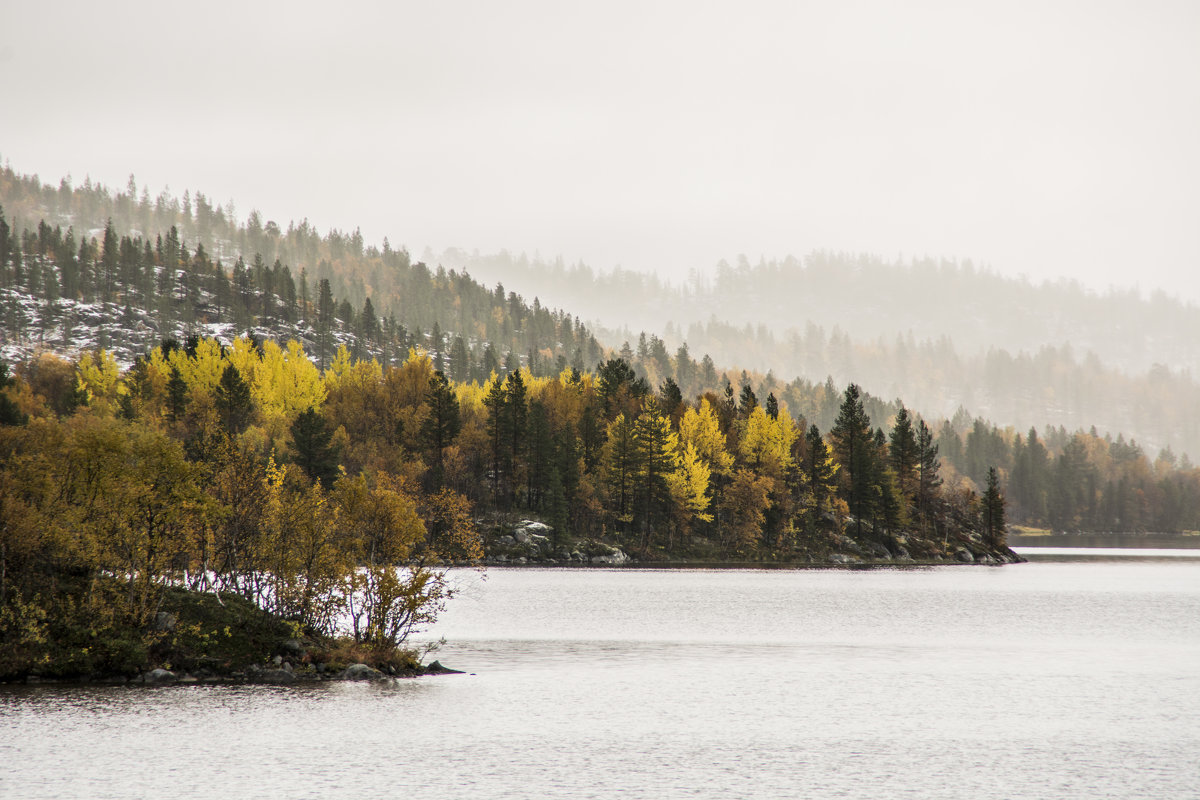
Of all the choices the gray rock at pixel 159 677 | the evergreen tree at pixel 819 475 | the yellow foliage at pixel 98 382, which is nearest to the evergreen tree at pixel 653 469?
the evergreen tree at pixel 819 475

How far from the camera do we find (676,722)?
3603cm

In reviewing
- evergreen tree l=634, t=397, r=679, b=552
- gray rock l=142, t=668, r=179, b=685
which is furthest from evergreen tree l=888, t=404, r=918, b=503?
gray rock l=142, t=668, r=179, b=685

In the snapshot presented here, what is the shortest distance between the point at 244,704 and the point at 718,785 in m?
19.3

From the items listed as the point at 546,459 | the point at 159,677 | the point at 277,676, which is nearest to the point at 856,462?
the point at 546,459

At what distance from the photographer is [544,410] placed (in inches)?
5778

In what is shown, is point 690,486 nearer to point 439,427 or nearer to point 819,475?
point 819,475

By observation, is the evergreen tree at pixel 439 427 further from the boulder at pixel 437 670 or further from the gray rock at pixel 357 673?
the gray rock at pixel 357 673

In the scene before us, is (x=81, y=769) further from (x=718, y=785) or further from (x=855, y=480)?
(x=855, y=480)

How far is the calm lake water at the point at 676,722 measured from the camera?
90.7ft

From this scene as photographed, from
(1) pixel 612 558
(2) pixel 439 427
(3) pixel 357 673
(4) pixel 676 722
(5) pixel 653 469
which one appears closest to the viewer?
(4) pixel 676 722

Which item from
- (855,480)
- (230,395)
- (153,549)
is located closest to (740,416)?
(855,480)

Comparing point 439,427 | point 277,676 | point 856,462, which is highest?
point 439,427

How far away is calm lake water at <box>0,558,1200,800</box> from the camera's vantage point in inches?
1089

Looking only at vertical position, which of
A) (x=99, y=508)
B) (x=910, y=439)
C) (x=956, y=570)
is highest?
(x=910, y=439)
